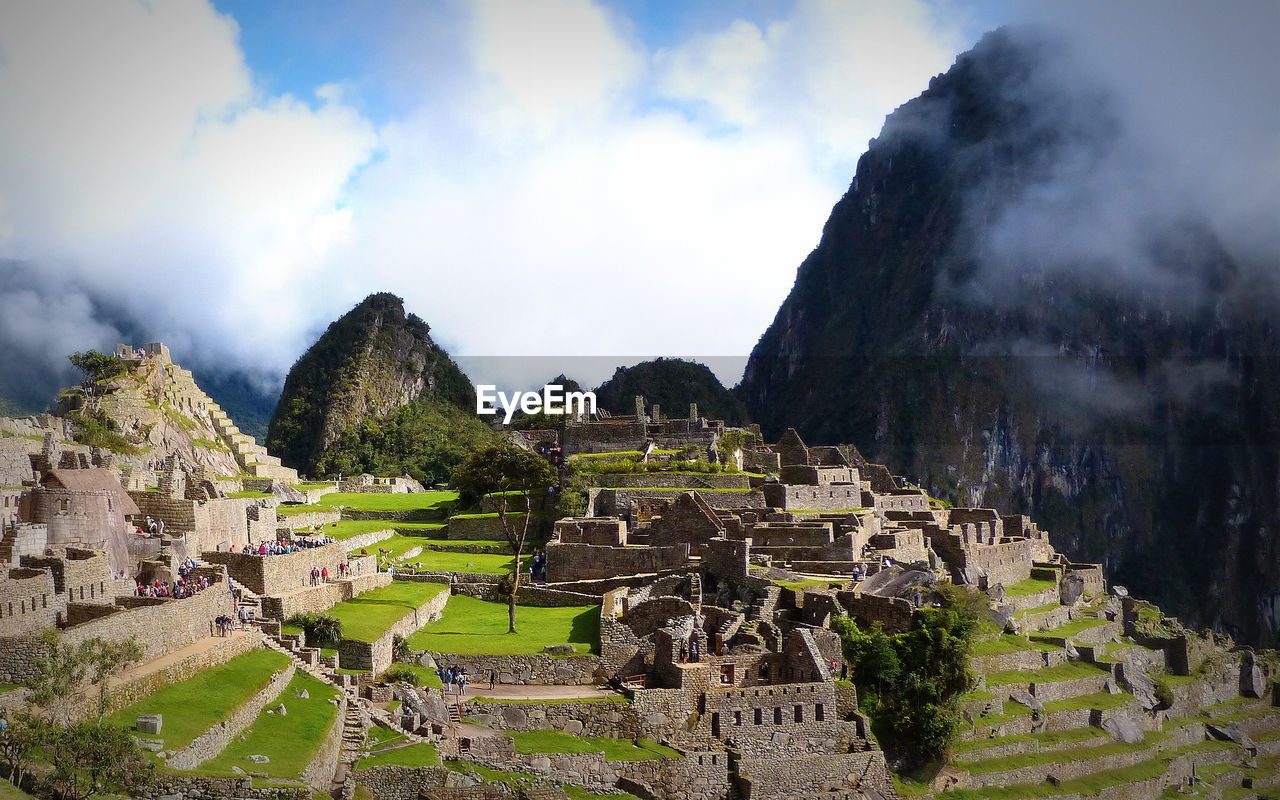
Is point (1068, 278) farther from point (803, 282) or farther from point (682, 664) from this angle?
point (682, 664)

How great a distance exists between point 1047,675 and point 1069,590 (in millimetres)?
10392

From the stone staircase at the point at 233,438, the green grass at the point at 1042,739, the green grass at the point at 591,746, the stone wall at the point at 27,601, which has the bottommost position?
the green grass at the point at 1042,739

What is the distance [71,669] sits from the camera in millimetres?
18203

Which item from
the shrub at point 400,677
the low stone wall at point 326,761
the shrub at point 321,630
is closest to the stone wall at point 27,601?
the low stone wall at point 326,761

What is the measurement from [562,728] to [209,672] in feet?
24.0

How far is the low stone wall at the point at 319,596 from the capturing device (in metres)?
27.0

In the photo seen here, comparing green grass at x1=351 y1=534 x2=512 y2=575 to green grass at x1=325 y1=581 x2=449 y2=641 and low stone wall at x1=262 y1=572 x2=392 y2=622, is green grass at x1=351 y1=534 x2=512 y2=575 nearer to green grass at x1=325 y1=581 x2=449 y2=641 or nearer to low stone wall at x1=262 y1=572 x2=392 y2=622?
green grass at x1=325 y1=581 x2=449 y2=641

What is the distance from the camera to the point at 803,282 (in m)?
194

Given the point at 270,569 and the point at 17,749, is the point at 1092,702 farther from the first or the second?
the point at 17,749

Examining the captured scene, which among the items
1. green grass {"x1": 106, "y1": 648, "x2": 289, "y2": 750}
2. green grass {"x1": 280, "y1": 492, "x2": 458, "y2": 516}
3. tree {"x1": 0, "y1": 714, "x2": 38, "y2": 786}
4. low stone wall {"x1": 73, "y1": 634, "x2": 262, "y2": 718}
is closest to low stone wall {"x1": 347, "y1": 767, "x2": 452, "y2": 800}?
green grass {"x1": 106, "y1": 648, "x2": 289, "y2": 750}

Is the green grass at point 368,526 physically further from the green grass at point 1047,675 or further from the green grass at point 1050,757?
the green grass at point 1050,757

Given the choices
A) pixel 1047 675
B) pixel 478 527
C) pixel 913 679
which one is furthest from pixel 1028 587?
pixel 478 527

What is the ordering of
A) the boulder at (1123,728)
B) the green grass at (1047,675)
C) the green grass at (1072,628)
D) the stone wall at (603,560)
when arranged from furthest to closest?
1. the green grass at (1072,628)
2. the boulder at (1123,728)
3. the stone wall at (603,560)
4. the green grass at (1047,675)

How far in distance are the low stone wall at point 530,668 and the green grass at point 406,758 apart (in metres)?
5.14
